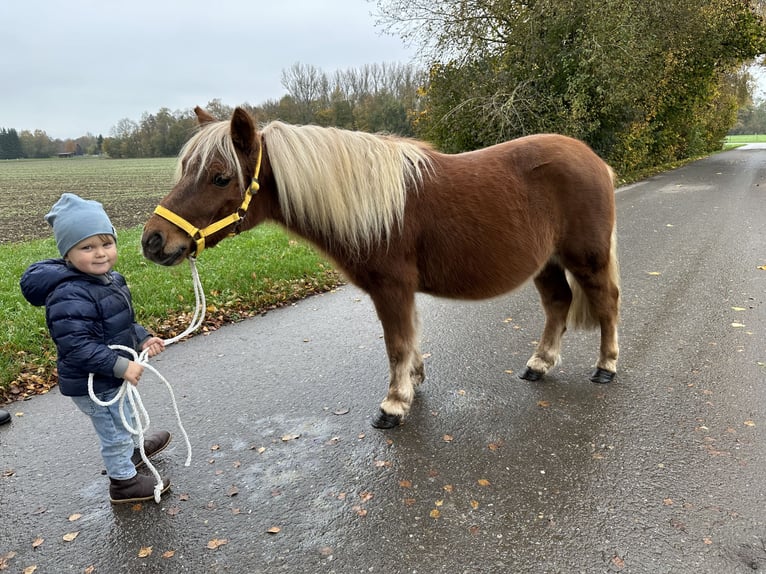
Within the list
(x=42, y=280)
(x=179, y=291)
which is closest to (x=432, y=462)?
(x=42, y=280)

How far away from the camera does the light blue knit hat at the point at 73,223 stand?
215cm

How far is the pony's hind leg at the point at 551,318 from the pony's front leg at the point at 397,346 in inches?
43.1

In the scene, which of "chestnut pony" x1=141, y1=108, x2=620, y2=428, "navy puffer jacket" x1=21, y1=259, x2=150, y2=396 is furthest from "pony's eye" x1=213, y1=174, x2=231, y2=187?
"navy puffer jacket" x1=21, y1=259, x2=150, y2=396

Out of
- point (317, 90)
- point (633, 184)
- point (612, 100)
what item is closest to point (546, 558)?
point (612, 100)

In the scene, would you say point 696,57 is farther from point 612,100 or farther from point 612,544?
point 612,544

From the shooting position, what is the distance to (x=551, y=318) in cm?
379

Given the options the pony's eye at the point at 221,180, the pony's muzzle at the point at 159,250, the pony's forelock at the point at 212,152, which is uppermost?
the pony's forelock at the point at 212,152

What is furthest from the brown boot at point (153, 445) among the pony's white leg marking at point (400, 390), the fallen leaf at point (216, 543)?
the pony's white leg marking at point (400, 390)

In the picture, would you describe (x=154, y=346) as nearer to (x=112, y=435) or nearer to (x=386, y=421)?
(x=112, y=435)

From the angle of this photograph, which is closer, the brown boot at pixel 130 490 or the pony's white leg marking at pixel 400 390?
the brown boot at pixel 130 490

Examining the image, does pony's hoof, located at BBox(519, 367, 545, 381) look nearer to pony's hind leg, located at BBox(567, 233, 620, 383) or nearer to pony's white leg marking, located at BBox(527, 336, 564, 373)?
pony's white leg marking, located at BBox(527, 336, 564, 373)

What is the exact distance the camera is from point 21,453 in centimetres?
294

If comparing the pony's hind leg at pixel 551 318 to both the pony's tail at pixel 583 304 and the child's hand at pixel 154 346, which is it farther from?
the child's hand at pixel 154 346

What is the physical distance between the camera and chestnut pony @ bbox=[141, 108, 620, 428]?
8.38 ft
